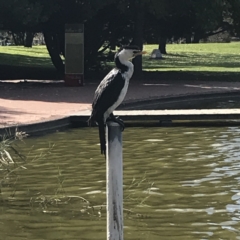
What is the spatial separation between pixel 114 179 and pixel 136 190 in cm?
401

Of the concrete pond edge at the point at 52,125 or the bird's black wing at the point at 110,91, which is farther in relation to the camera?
the concrete pond edge at the point at 52,125

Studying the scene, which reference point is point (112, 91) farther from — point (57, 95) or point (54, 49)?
point (54, 49)

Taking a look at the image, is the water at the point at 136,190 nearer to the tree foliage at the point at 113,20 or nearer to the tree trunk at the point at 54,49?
the tree foliage at the point at 113,20

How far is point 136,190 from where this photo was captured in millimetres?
9070

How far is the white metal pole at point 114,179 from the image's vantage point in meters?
5.00

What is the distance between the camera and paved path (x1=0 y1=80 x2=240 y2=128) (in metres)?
14.9

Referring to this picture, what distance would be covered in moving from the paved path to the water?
2.16 metres

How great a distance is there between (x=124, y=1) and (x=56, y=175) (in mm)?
15350

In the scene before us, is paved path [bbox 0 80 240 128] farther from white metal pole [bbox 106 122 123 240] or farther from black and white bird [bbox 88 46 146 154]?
white metal pole [bbox 106 122 123 240]

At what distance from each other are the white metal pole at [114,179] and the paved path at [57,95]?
7759 millimetres

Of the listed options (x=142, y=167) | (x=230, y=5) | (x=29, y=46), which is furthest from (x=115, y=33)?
(x=29, y=46)

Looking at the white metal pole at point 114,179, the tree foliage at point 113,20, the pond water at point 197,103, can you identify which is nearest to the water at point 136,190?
the white metal pole at point 114,179

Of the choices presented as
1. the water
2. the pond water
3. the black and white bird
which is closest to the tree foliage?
the pond water

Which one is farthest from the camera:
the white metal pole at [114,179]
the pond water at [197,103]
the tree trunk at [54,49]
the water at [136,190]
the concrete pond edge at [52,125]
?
the tree trunk at [54,49]
